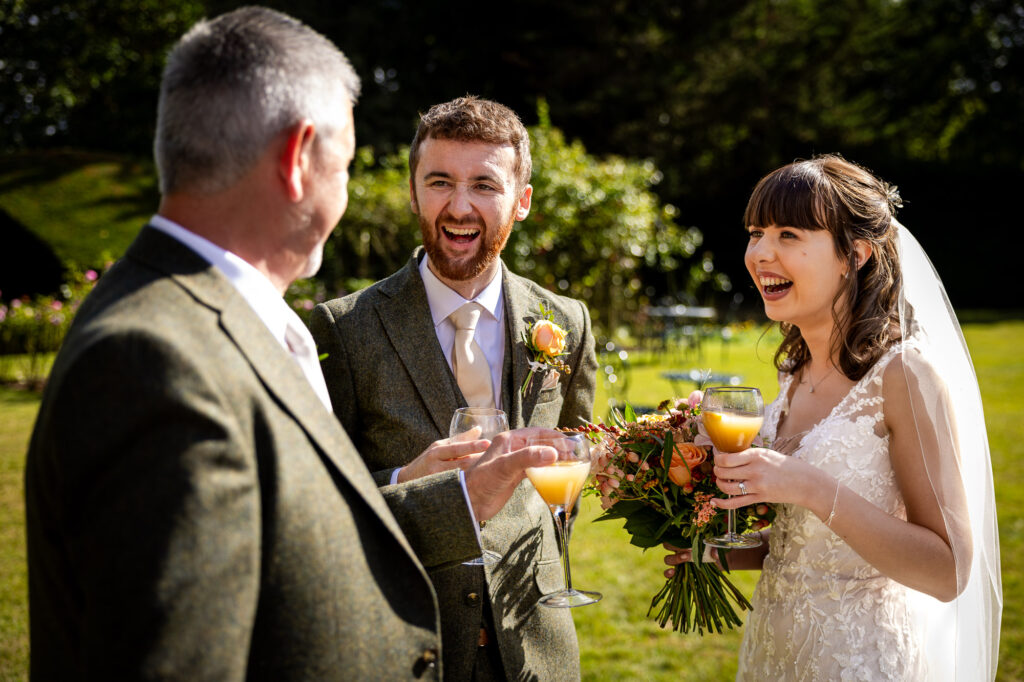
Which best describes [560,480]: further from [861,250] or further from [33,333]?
[33,333]

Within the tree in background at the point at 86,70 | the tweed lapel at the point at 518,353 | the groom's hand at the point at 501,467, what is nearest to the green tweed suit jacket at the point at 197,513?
the groom's hand at the point at 501,467

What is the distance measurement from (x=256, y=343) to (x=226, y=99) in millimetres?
478

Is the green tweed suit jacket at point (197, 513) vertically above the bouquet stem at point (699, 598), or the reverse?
the green tweed suit jacket at point (197, 513)

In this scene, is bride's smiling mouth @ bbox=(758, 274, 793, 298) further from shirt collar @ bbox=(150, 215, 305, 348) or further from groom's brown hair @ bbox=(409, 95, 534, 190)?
shirt collar @ bbox=(150, 215, 305, 348)

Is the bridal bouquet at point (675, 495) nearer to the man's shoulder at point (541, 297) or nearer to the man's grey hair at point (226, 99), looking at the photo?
the man's shoulder at point (541, 297)

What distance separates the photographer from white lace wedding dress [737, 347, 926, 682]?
2.51m

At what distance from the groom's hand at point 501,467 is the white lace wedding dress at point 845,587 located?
1.11 m

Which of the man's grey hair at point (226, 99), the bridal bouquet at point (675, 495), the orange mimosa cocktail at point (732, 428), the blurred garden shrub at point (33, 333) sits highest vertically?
the man's grey hair at point (226, 99)

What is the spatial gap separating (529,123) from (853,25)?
10990 mm

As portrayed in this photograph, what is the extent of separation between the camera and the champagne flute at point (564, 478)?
7.13ft

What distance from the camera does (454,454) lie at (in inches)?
84.0

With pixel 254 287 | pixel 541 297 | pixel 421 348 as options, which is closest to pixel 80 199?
pixel 541 297

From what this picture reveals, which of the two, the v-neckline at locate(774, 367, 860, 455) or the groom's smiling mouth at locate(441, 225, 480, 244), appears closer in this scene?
the v-neckline at locate(774, 367, 860, 455)

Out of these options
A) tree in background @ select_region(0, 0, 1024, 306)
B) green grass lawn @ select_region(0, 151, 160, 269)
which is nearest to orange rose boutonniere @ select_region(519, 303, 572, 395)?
green grass lawn @ select_region(0, 151, 160, 269)
